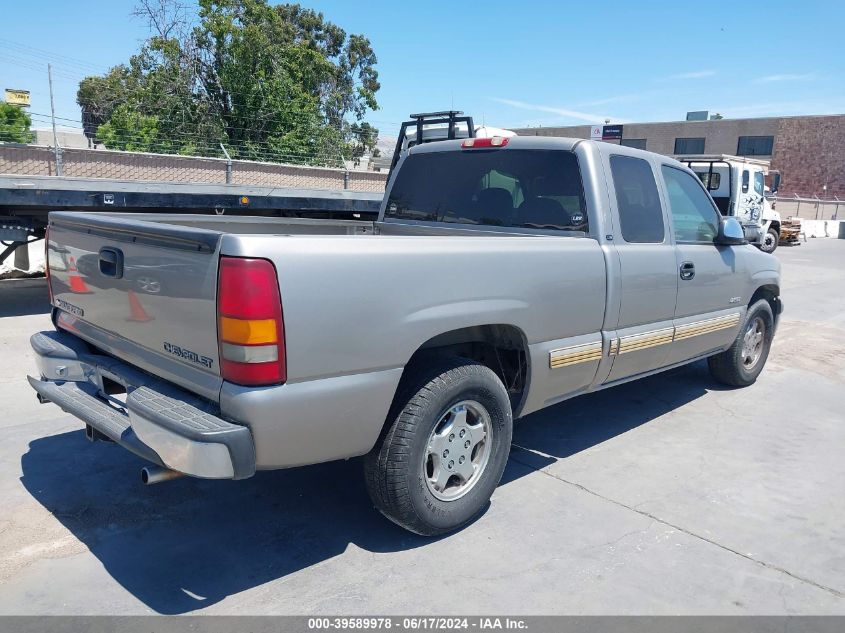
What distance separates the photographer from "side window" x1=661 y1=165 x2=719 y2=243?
4.90 metres

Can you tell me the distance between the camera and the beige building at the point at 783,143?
4994 cm

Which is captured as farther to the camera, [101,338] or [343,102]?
[343,102]

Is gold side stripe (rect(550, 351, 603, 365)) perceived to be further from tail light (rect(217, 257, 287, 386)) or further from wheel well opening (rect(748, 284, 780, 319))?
wheel well opening (rect(748, 284, 780, 319))

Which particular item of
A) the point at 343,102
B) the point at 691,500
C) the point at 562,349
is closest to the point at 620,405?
the point at 691,500

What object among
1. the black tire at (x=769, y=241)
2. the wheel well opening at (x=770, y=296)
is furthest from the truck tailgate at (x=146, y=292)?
the black tire at (x=769, y=241)

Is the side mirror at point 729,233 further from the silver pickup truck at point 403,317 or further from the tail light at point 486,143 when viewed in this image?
the tail light at point 486,143

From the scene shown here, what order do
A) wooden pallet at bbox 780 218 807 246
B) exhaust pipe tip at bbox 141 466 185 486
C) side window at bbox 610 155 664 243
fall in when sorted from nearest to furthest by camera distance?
exhaust pipe tip at bbox 141 466 185 486, side window at bbox 610 155 664 243, wooden pallet at bbox 780 218 807 246

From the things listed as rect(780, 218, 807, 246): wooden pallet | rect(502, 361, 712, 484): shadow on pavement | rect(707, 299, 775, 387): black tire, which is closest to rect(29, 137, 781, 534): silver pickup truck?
rect(502, 361, 712, 484): shadow on pavement

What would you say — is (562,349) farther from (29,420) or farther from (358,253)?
(29,420)

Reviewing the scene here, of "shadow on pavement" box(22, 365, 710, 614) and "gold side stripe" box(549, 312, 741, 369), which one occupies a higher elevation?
"gold side stripe" box(549, 312, 741, 369)

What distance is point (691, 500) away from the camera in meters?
4.00

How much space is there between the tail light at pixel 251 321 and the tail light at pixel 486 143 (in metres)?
2.47

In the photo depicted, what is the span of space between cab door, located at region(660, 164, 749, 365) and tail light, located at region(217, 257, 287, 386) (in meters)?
3.12

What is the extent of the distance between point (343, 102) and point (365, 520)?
130ft
